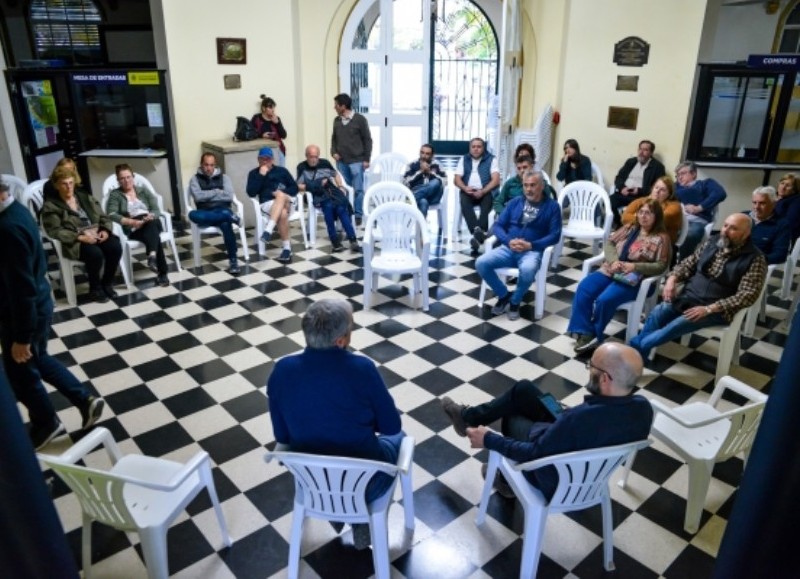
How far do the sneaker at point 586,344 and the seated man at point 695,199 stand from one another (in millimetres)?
1923

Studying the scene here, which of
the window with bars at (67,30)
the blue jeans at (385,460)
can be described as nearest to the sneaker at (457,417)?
the blue jeans at (385,460)

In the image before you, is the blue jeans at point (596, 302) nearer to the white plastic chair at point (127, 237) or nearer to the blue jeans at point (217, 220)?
the blue jeans at point (217, 220)

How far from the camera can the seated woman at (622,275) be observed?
13.5 feet

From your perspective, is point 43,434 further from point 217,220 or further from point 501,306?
point 501,306

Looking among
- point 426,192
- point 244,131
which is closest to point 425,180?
point 426,192

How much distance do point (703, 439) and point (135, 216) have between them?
15.5ft

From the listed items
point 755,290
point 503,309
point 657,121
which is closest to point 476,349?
point 503,309

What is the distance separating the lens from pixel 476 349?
426cm

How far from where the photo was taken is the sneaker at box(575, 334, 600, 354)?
4168mm

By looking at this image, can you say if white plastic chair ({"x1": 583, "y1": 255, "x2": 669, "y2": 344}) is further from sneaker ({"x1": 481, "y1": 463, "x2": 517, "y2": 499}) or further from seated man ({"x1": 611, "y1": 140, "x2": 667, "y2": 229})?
seated man ({"x1": 611, "y1": 140, "x2": 667, "y2": 229})

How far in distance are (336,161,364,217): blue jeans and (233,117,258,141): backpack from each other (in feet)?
3.57

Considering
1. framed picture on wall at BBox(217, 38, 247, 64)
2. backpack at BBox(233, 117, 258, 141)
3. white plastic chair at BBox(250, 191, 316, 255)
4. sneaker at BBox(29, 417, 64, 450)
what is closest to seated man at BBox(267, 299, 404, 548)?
sneaker at BBox(29, 417, 64, 450)

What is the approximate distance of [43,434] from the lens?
10.5ft

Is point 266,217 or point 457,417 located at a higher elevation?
point 266,217
